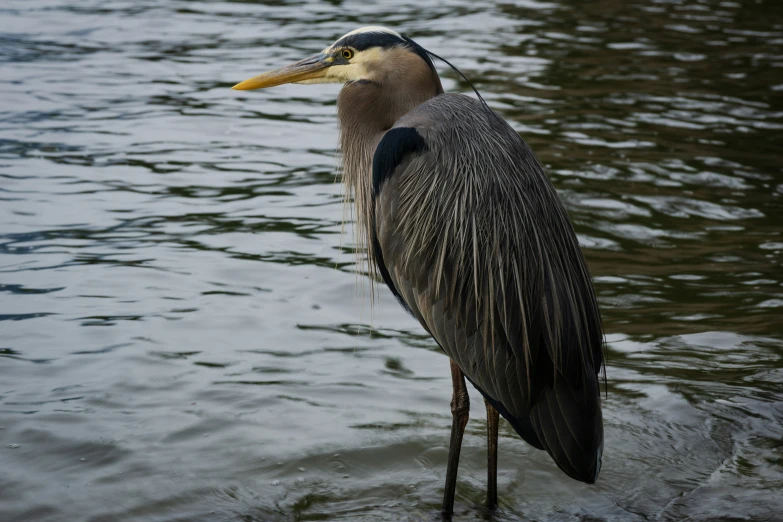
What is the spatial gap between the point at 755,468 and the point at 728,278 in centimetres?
238

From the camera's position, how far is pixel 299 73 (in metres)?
4.55

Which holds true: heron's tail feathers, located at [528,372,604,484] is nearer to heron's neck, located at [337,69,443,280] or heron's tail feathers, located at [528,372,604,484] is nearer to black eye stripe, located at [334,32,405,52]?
heron's neck, located at [337,69,443,280]

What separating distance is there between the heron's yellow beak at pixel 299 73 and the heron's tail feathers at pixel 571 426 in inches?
68.4

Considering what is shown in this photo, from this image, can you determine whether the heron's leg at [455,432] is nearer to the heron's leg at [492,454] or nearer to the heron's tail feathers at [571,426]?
the heron's leg at [492,454]

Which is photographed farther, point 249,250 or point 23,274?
point 249,250

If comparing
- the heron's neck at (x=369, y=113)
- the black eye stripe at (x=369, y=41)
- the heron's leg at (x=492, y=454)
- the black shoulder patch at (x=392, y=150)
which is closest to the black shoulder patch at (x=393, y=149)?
the black shoulder patch at (x=392, y=150)

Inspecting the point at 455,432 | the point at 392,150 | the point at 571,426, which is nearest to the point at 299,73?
the point at 392,150

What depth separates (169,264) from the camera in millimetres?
6598

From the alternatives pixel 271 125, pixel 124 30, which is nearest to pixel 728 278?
Result: pixel 271 125

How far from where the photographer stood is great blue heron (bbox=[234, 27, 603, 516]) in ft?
12.2

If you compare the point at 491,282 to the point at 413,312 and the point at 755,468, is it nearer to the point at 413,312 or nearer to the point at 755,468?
the point at 413,312

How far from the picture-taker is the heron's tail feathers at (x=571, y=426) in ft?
11.9

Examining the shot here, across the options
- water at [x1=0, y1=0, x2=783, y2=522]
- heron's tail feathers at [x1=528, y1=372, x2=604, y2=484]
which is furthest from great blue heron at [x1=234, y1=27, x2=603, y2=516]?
water at [x1=0, y1=0, x2=783, y2=522]

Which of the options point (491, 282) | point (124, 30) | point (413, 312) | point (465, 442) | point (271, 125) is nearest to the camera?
point (491, 282)
